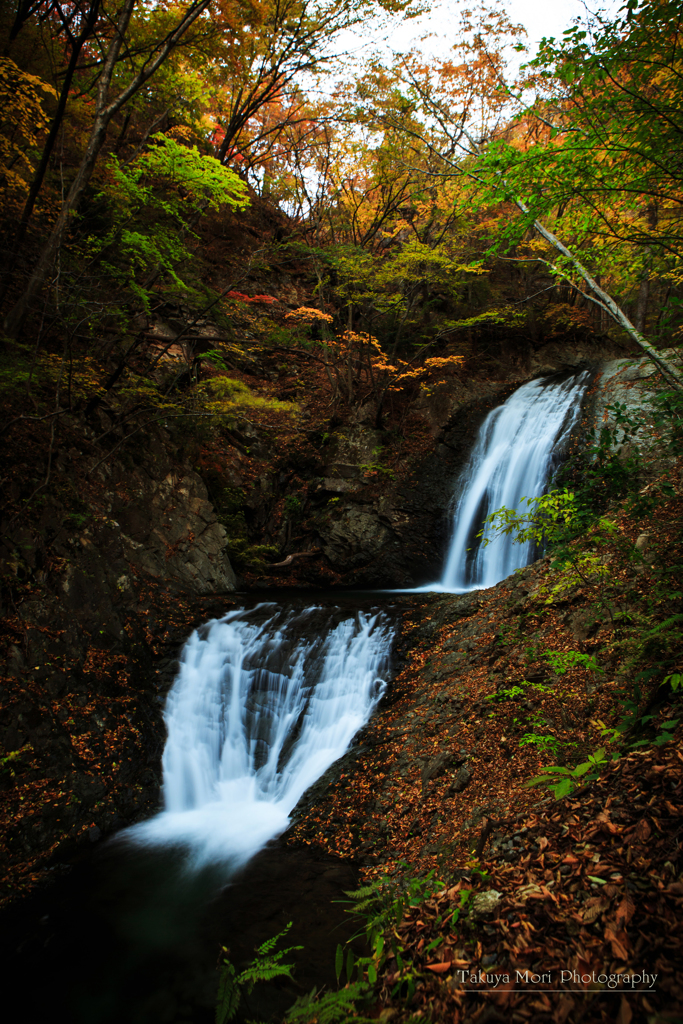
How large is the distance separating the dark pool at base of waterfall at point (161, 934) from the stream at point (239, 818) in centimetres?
1

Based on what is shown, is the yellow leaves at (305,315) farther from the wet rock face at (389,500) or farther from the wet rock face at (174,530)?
the wet rock face at (174,530)

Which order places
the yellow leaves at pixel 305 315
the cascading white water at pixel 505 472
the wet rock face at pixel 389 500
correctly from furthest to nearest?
the yellow leaves at pixel 305 315 < the wet rock face at pixel 389 500 < the cascading white water at pixel 505 472

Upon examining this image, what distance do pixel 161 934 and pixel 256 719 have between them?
300 centimetres

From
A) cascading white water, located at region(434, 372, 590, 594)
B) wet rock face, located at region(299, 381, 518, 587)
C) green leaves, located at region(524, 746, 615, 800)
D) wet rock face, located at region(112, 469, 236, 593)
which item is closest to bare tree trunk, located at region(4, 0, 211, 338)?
wet rock face, located at region(112, 469, 236, 593)

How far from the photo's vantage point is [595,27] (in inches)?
182

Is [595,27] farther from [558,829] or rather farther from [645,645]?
[558,829]

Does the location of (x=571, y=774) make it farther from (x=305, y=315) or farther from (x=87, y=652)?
(x=305, y=315)

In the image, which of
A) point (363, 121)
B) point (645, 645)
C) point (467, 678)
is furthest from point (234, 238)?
point (645, 645)

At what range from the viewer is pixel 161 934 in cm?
414

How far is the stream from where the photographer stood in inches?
144

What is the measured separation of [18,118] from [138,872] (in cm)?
989

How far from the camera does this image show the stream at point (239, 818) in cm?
367

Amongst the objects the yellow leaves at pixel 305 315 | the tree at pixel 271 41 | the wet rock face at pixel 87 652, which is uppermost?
the tree at pixel 271 41

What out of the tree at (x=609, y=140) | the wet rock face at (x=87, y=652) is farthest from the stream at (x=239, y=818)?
the tree at (x=609, y=140)
